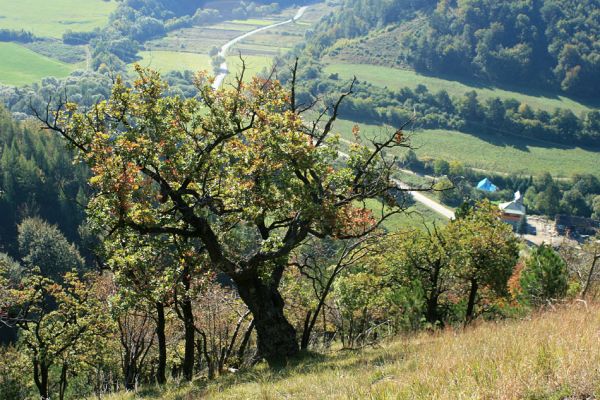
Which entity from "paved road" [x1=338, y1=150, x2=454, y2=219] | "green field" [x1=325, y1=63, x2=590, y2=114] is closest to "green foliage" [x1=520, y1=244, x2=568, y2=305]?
"paved road" [x1=338, y1=150, x2=454, y2=219]

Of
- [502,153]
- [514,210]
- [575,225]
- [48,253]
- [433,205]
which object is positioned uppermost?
[48,253]

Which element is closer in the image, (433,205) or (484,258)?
(484,258)

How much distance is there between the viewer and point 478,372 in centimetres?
824

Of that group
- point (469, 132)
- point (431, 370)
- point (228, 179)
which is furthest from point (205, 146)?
point (469, 132)

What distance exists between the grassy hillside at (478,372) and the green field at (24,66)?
16748 centimetres

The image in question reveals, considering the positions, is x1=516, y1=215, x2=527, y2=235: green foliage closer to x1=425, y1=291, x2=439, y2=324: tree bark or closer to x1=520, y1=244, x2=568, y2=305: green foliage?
x1=520, y1=244, x2=568, y2=305: green foliage

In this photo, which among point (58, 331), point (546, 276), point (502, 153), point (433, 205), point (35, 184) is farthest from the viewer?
point (502, 153)

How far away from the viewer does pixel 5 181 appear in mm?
78812

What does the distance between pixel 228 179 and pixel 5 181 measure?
7184cm

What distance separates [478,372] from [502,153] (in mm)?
144788

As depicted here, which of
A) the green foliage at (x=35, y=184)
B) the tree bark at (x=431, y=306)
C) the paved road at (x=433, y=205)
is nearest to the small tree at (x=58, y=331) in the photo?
the tree bark at (x=431, y=306)

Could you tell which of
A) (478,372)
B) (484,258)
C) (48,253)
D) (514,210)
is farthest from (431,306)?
(514,210)

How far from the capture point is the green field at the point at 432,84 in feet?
566

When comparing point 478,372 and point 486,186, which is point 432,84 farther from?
point 478,372
